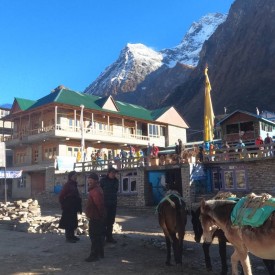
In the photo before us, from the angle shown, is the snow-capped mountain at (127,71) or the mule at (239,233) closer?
the mule at (239,233)

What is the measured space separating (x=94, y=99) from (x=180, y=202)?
1465 inches

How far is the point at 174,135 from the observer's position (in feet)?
165

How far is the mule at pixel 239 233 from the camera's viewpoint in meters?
4.77

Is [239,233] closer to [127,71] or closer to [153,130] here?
[153,130]

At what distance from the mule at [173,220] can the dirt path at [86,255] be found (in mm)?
399

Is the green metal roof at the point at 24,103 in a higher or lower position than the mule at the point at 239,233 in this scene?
higher

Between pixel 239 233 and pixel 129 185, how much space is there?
2083cm

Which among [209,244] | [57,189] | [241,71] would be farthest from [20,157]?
[241,71]

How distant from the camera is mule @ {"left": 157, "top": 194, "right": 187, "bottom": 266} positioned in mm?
7398

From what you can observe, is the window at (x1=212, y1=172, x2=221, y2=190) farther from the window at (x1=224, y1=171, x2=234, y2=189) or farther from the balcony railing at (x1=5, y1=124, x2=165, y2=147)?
the balcony railing at (x1=5, y1=124, x2=165, y2=147)

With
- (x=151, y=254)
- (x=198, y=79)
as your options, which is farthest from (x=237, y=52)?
(x=151, y=254)

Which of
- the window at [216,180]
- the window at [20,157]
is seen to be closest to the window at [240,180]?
the window at [216,180]

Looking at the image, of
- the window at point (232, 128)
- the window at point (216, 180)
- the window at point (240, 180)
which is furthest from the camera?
the window at point (232, 128)

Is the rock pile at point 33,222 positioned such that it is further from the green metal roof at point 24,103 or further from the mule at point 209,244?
the green metal roof at point 24,103
